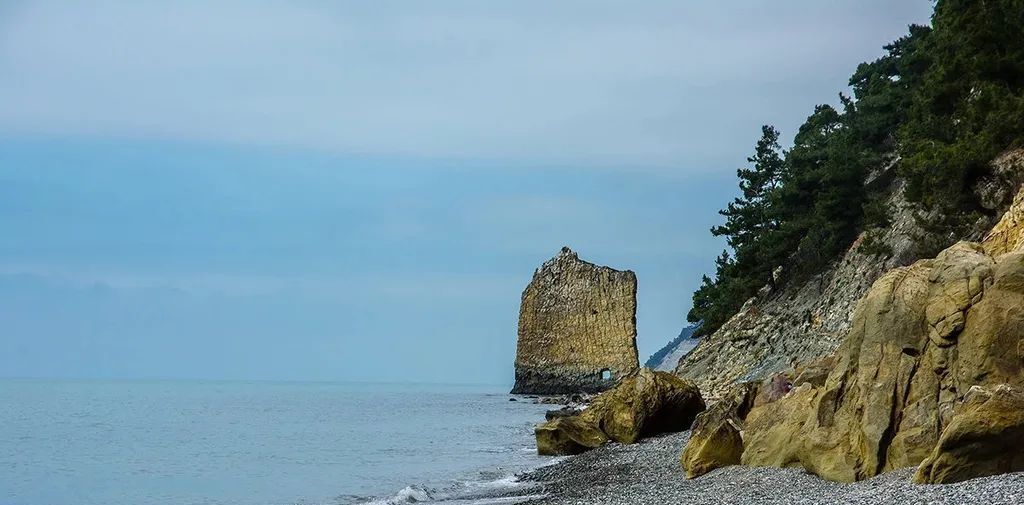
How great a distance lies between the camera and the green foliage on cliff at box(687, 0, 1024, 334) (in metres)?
34.6

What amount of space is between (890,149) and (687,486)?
131 feet

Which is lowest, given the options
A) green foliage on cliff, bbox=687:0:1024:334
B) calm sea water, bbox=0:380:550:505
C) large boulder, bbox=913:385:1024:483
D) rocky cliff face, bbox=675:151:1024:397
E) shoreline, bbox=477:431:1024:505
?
calm sea water, bbox=0:380:550:505

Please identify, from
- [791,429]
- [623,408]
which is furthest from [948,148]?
→ [791,429]

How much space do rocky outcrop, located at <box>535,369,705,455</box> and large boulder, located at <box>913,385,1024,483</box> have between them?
20.8 m

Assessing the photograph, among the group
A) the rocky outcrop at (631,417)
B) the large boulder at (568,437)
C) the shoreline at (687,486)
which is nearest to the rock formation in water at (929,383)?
the shoreline at (687,486)

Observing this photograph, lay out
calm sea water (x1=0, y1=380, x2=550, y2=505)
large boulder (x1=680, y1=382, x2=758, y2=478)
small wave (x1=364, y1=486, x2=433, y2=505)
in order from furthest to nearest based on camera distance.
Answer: calm sea water (x1=0, y1=380, x2=550, y2=505)
small wave (x1=364, y1=486, x2=433, y2=505)
large boulder (x1=680, y1=382, x2=758, y2=478)

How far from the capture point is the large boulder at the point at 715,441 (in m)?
23.2

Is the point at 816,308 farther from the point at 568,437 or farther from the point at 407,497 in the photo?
the point at 407,497

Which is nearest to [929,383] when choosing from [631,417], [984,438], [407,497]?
[984,438]

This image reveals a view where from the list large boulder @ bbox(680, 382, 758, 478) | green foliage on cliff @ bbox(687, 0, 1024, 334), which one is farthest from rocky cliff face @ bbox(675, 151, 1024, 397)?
large boulder @ bbox(680, 382, 758, 478)

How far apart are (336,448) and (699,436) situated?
26.9m

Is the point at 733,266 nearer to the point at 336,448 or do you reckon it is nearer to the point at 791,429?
the point at 336,448

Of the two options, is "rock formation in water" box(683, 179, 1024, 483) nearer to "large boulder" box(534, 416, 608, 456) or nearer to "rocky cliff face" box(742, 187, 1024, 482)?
"rocky cliff face" box(742, 187, 1024, 482)

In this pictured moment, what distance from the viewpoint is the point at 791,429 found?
2133 cm
